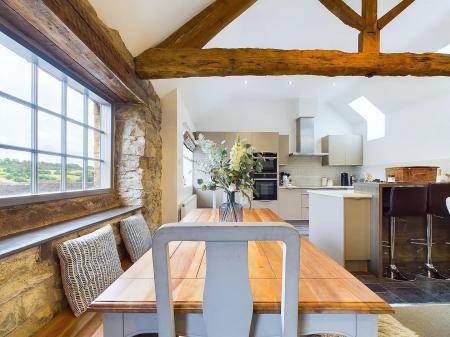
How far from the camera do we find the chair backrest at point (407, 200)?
2.79 metres

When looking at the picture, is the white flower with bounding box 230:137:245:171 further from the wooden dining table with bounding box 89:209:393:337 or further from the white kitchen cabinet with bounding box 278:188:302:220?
the white kitchen cabinet with bounding box 278:188:302:220

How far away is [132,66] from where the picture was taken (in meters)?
2.49

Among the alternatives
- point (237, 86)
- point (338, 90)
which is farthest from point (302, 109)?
point (237, 86)

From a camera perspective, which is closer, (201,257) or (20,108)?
(201,257)

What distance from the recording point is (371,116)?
237 inches

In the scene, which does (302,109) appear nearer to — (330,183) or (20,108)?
(330,183)

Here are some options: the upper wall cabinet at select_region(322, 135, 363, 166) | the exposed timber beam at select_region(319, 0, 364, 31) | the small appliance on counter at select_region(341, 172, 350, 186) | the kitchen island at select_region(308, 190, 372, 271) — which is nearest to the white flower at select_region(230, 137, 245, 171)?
the kitchen island at select_region(308, 190, 372, 271)

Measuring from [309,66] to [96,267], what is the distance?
2.50 metres

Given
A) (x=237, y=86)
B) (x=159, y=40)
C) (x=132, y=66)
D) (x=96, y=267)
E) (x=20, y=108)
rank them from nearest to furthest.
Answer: (x=20, y=108), (x=96, y=267), (x=132, y=66), (x=159, y=40), (x=237, y=86)

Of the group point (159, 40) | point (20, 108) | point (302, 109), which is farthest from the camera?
point (302, 109)

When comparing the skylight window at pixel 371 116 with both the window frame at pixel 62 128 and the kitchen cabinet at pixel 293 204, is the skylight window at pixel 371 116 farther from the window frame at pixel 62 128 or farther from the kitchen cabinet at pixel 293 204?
the window frame at pixel 62 128

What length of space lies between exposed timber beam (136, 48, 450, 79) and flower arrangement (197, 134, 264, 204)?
1.07m

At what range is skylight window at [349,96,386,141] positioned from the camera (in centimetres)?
571

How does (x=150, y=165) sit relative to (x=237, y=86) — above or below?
below
